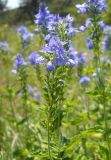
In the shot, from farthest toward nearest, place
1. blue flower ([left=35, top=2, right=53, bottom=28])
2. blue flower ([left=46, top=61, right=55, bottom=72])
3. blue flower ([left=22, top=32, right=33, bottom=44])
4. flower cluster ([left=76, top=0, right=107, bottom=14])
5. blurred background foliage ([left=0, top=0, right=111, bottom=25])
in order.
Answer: blurred background foliage ([left=0, top=0, right=111, bottom=25])
blue flower ([left=22, top=32, right=33, bottom=44])
blue flower ([left=35, top=2, right=53, bottom=28])
flower cluster ([left=76, top=0, right=107, bottom=14])
blue flower ([left=46, top=61, right=55, bottom=72])

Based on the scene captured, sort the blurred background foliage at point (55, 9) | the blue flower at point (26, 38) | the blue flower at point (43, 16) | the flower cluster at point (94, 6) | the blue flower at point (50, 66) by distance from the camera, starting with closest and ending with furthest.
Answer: the blue flower at point (50, 66) → the flower cluster at point (94, 6) → the blue flower at point (43, 16) → the blue flower at point (26, 38) → the blurred background foliage at point (55, 9)

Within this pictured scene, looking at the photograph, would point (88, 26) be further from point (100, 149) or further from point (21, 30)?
point (21, 30)

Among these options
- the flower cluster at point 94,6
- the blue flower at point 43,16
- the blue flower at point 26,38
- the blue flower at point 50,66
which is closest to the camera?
the blue flower at point 50,66

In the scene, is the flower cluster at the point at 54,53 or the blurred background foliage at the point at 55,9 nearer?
the flower cluster at the point at 54,53

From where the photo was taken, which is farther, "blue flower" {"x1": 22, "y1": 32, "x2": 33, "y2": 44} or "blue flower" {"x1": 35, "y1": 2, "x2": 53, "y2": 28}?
"blue flower" {"x1": 22, "y1": 32, "x2": 33, "y2": 44}

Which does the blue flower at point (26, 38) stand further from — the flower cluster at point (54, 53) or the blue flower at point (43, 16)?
the flower cluster at point (54, 53)

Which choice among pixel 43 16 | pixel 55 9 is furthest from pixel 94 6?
pixel 55 9

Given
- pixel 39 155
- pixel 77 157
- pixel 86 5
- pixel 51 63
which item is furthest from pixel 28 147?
pixel 51 63

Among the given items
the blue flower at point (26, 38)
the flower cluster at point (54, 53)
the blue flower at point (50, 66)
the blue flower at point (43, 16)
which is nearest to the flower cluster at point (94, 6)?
the blue flower at point (43, 16)

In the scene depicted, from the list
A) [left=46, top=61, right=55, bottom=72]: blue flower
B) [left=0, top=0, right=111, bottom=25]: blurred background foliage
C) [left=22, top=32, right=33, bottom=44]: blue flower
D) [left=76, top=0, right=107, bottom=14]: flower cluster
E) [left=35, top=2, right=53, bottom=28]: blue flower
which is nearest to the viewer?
[left=46, top=61, right=55, bottom=72]: blue flower

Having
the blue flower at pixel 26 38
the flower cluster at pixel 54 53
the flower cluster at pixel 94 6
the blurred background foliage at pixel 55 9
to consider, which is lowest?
the flower cluster at pixel 54 53

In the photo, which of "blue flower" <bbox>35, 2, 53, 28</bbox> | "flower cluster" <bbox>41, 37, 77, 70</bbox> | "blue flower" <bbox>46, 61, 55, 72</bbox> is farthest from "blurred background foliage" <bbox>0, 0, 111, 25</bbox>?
"blue flower" <bbox>46, 61, 55, 72</bbox>

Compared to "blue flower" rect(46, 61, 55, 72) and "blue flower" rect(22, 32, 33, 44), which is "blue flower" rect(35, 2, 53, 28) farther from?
"blue flower" rect(22, 32, 33, 44)
